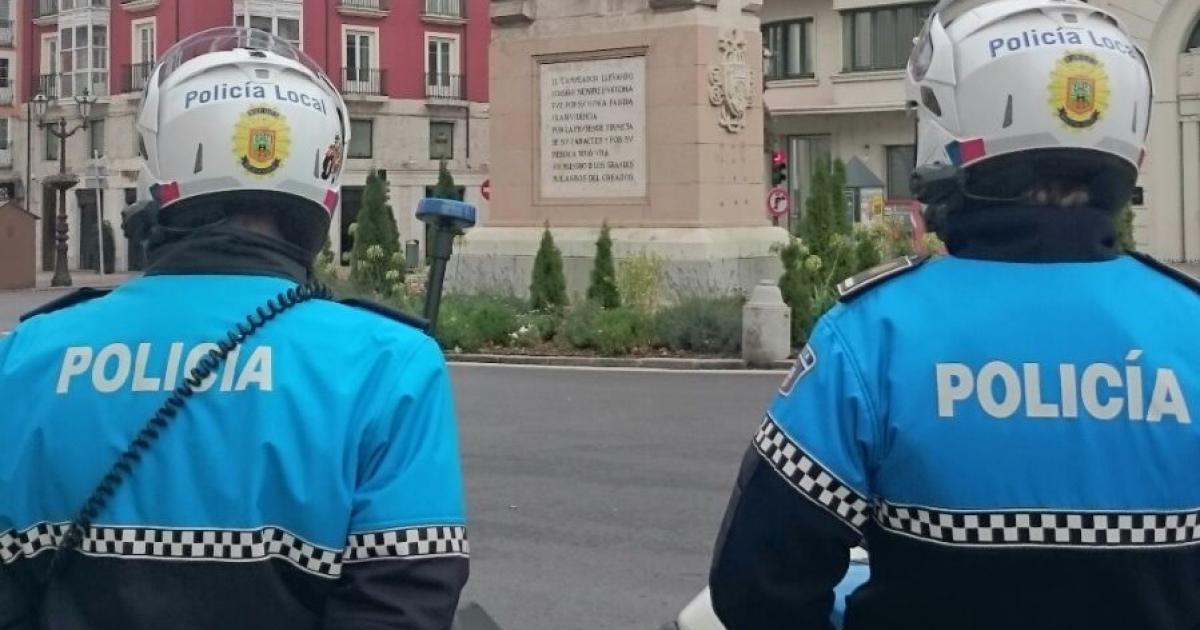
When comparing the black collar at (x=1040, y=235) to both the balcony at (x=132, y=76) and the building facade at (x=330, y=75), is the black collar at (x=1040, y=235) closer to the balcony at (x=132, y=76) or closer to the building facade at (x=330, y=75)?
the building facade at (x=330, y=75)

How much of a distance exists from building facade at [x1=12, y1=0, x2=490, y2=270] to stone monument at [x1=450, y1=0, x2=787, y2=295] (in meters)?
33.2

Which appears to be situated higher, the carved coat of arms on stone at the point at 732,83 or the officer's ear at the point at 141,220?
the carved coat of arms on stone at the point at 732,83

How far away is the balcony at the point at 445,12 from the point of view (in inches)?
2392

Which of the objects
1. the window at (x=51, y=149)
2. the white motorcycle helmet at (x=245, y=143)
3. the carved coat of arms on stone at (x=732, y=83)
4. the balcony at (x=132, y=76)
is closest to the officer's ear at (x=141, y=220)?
the white motorcycle helmet at (x=245, y=143)

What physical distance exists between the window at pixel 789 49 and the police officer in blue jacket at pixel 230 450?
1760 inches

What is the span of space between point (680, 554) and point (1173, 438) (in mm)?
6086

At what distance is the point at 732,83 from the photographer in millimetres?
20750

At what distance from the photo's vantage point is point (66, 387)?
2.34 meters

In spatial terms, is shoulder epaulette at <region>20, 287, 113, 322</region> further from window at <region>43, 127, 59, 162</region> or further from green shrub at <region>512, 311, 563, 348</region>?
window at <region>43, 127, 59, 162</region>

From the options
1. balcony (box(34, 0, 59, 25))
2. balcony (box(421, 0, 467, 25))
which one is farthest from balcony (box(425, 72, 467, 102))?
balcony (box(34, 0, 59, 25))

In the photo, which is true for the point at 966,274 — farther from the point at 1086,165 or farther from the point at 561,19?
the point at 561,19

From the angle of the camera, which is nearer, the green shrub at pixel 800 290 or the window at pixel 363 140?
the green shrub at pixel 800 290

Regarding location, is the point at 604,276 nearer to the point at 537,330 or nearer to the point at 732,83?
the point at 537,330

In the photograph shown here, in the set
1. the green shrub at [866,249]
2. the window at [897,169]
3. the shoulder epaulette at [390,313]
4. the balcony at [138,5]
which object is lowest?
the shoulder epaulette at [390,313]
